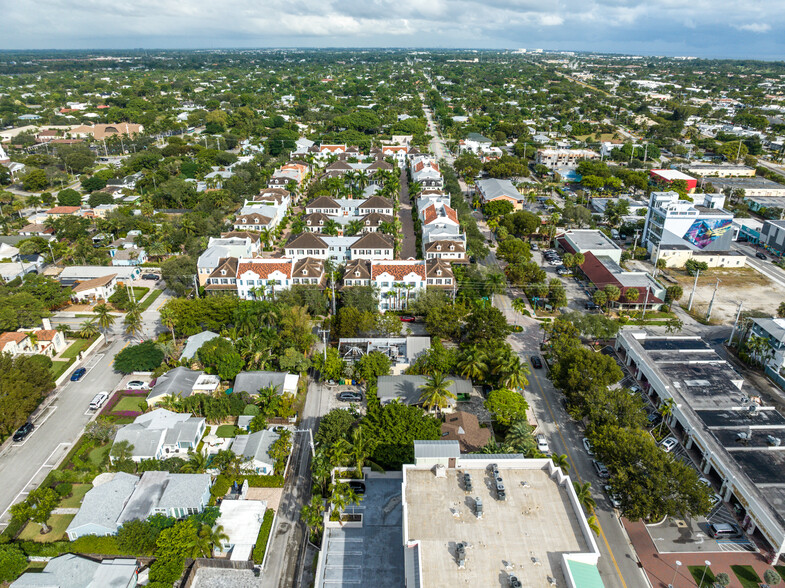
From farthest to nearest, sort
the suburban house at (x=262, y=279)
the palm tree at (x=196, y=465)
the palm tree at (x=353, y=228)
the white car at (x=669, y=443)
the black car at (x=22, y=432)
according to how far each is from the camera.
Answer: the palm tree at (x=353, y=228)
the suburban house at (x=262, y=279)
the black car at (x=22, y=432)
the white car at (x=669, y=443)
the palm tree at (x=196, y=465)

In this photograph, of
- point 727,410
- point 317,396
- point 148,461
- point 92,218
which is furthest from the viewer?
point 92,218

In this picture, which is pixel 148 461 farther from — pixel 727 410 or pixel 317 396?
pixel 727 410

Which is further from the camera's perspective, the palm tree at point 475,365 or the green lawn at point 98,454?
the palm tree at point 475,365

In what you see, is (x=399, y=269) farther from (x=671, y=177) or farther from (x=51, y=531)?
(x=671, y=177)

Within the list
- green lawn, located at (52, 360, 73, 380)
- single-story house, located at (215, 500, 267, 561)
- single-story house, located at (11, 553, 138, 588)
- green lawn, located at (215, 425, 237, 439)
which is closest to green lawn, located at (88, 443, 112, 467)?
green lawn, located at (215, 425, 237, 439)

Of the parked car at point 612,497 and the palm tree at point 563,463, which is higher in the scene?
the palm tree at point 563,463

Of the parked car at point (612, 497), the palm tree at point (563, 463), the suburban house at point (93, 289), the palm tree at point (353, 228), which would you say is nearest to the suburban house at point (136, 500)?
the palm tree at point (563, 463)

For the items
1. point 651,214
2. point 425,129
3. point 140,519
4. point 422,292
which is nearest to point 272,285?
point 422,292

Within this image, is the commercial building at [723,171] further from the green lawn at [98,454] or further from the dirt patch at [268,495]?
the green lawn at [98,454]
